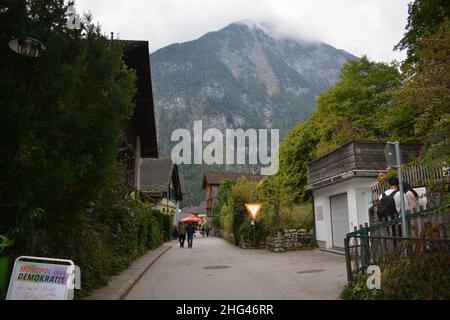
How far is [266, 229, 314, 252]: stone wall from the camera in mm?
19844

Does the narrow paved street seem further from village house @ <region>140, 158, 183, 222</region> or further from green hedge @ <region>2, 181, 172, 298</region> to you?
village house @ <region>140, 158, 183, 222</region>

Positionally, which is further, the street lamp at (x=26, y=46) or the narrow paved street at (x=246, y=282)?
the narrow paved street at (x=246, y=282)

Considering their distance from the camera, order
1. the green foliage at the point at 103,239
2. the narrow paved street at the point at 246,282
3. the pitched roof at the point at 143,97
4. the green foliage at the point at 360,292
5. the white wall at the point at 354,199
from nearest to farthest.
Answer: the green foliage at the point at 360,292 < the green foliage at the point at 103,239 < the narrow paved street at the point at 246,282 < the white wall at the point at 354,199 < the pitched roof at the point at 143,97

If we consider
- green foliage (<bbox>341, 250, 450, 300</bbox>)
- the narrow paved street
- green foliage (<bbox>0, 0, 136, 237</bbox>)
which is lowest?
the narrow paved street

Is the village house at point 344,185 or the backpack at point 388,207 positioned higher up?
the village house at point 344,185

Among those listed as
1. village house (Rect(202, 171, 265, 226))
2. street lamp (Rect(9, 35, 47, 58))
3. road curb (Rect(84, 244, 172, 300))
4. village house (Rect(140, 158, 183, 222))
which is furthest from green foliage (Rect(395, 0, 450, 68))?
village house (Rect(202, 171, 265, 226))

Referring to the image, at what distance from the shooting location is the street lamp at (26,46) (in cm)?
546

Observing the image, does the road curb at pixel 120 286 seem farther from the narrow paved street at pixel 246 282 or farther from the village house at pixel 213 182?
the village house at pixel 213 182

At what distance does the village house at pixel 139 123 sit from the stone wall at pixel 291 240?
700 centimetres

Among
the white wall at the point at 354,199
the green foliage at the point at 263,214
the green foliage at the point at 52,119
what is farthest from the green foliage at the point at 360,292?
the green foliage at the point at 263,214

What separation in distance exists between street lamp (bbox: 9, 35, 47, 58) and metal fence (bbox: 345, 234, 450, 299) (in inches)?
218

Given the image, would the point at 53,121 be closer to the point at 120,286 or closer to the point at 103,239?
the point at 120,286

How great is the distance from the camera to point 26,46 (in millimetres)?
5543

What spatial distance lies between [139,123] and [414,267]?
721 inches
